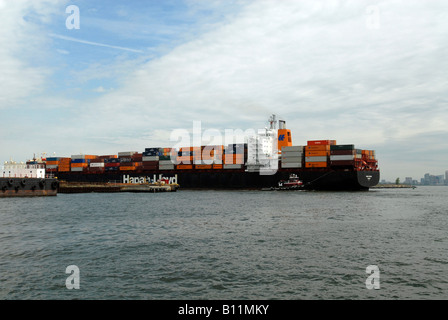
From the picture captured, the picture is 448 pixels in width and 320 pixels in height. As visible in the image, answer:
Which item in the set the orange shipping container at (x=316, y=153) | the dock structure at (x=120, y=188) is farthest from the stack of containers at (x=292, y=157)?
the dock structure at (x=120, y=188)

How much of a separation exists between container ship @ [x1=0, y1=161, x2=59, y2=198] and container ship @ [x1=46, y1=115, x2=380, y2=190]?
18.3 metres

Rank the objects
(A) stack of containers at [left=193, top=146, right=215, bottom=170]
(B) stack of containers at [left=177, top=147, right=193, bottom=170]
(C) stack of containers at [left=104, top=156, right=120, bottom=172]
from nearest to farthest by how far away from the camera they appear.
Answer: (A) stack of containers at [left=193, top=146, right=215, bottom=170], (B) stack of containers at [left=177, top=147, right=193, bottom=170], (C) stack of containers at [left=104, top=156, right=120, bottom=172]

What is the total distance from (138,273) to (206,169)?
82521mm

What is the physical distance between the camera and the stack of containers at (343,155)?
77250 millimetres

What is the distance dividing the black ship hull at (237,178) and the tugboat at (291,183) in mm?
1399

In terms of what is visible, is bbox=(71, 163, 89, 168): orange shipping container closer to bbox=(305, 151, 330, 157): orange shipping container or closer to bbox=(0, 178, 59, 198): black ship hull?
bbox=(0, 178, 59, 198): black ship hull

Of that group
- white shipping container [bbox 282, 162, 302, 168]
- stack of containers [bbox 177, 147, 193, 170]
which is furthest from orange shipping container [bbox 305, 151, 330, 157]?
stack of containers [bbox 177, 147, 193, 170]

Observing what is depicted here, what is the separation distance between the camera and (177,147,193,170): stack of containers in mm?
101188

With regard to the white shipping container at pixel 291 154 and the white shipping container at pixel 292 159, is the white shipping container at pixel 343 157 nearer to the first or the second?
the white shipping container at pixel 292 159

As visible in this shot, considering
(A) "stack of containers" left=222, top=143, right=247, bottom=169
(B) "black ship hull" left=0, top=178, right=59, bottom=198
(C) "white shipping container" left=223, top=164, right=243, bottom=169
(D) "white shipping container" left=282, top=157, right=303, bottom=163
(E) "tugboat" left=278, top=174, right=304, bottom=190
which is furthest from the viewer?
(A) "stack of containers" left=222, top=143, right=247, bottom=169

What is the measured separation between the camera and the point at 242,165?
92.6 metres
